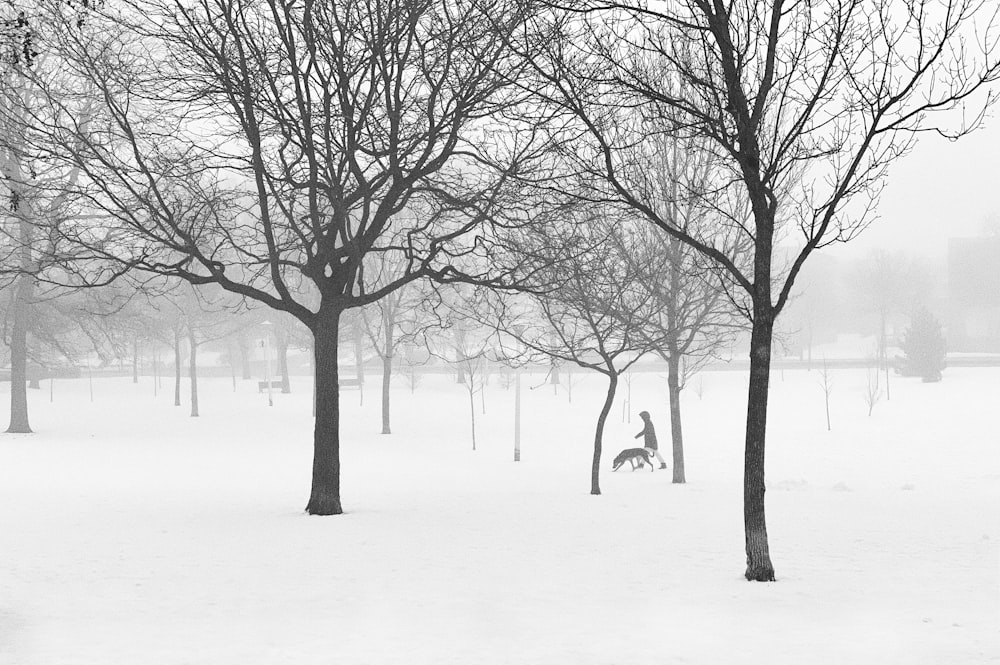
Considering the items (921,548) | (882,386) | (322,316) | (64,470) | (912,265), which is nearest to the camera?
(921,548)

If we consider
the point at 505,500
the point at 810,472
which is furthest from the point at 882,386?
the point at 505,500

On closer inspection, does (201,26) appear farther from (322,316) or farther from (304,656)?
(304,656)

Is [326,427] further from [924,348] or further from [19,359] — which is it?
[924,348]

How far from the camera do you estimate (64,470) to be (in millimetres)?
21031

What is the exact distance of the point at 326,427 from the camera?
1377 cm

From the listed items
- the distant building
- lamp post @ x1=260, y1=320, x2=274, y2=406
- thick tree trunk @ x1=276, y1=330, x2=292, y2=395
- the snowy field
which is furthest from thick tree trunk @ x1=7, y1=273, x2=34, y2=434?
the distant building

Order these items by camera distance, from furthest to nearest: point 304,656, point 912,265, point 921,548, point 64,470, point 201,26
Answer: point 912,265 → point 64,470 → point 201,26 → point 921,548 → point 304,656

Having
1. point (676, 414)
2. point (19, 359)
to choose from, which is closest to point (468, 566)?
point (676, 414)

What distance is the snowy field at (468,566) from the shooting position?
21.4 feet

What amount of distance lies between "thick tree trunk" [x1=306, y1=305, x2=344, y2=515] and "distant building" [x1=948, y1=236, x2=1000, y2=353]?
7689 cm

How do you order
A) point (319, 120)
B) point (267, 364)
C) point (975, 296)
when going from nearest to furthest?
point (319, 120)
point (267, 364)
point (975, 296)

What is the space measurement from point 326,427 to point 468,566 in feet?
15.5

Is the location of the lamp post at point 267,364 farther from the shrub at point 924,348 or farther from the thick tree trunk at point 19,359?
the shrub at point 924,348

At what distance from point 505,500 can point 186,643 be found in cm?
985
